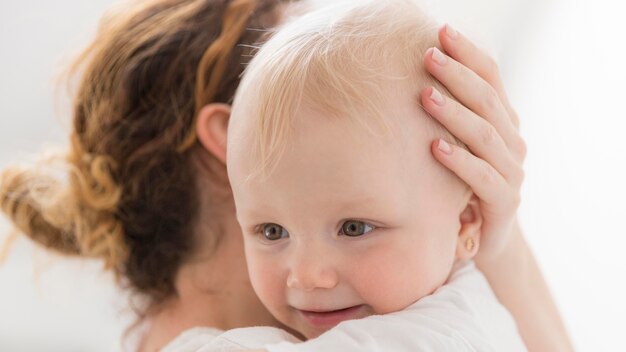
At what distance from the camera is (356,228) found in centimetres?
86

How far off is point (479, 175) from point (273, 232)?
0.23m

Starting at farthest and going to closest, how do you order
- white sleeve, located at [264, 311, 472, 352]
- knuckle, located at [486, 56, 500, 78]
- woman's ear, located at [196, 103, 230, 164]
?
woman's ear, located at [196, 103, 230, 164]
knuckle, located at [486, 56, 500, 78]
white sleeve, located at [264, 311, 472, 352]

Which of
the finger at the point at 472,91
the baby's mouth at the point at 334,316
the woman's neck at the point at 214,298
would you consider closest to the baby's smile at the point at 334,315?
the baby's mouth at the point at 334,316

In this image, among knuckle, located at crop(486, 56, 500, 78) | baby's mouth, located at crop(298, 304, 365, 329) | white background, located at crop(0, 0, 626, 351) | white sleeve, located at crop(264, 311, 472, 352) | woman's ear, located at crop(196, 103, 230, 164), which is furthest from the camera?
white background, located at crop(0, 0, 626, 351)

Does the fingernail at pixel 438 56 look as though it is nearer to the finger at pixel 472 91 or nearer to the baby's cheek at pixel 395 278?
the finger at pixel 472 91

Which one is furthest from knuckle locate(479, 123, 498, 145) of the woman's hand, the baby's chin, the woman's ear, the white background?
the white background

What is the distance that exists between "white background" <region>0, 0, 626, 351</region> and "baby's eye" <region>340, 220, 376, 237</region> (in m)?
0.73

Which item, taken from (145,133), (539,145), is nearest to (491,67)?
(145,133)

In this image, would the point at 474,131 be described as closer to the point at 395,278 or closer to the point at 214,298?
the point at 395,278

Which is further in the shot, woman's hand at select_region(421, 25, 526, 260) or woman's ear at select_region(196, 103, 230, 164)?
woman's ear at select_region(196, 103, 230, 164)

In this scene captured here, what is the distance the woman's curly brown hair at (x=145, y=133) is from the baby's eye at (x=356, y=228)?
1.54 ft

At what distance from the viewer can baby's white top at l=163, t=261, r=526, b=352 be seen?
794 mm

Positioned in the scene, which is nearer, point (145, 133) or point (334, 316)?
point (334, 316)

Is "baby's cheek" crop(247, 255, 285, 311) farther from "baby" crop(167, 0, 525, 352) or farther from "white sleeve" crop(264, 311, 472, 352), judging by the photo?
"white sleeve" crop(264, 311, 472, 352)
